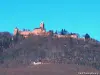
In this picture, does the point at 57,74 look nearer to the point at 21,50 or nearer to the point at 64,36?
the point at 21,50

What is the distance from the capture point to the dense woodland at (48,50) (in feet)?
286

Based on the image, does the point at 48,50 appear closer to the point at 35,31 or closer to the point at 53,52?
the point at 53,52

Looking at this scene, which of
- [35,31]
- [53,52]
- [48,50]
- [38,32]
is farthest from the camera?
[35,31]

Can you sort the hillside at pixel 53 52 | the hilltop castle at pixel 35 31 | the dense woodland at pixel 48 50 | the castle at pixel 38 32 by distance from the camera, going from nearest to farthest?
the hillside at pixel 53 52 → the dense woodland at pixel 48 50 → the castle at pixel 38 32 → the hilltop castle at pixel 35 31

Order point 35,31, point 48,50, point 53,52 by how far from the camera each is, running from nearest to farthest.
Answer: point 53,52 → point 48,50 → point 35,31

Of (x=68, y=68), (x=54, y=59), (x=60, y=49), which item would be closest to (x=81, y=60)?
(x=54, y=59)

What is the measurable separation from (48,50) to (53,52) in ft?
7.60

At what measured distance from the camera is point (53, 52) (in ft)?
314

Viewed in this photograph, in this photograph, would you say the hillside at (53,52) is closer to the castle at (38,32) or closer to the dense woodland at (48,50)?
the dense woodland at (48,50)

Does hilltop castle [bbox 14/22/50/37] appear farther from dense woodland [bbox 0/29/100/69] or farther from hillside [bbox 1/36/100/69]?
hillside [bbox 1/36/100/69]

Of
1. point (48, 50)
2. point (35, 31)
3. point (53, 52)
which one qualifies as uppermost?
point (35, 31)

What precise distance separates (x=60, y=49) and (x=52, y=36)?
9.77 m

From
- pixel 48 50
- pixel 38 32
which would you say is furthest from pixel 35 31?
pixel 48 50

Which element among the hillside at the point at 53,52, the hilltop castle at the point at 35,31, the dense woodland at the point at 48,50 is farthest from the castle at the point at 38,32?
the hillside at the point at 53,52
